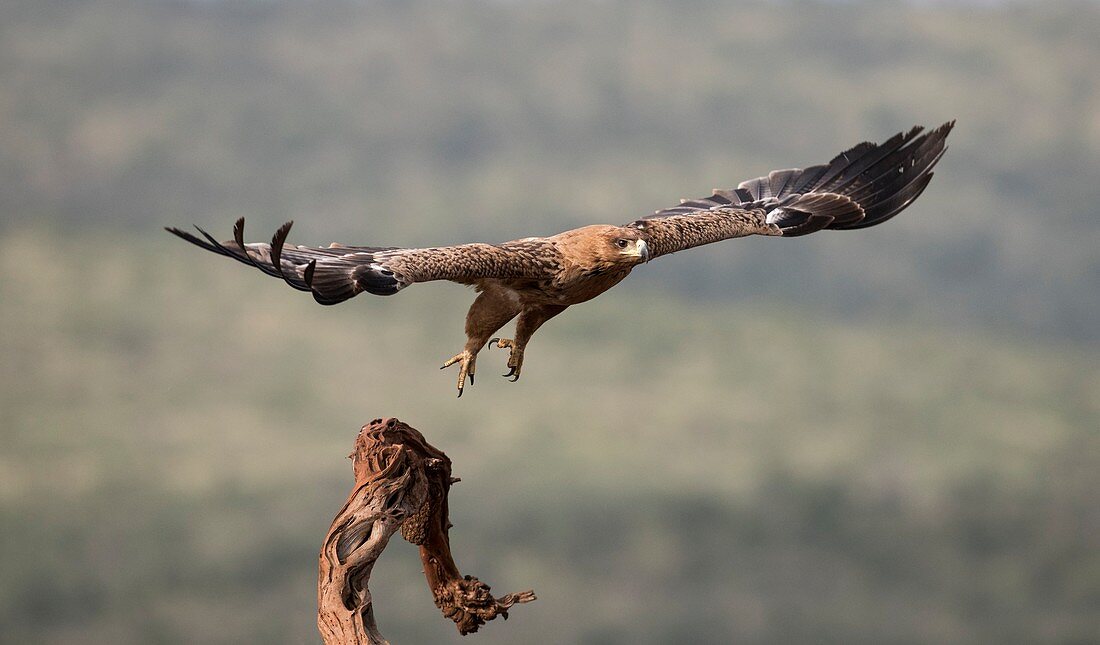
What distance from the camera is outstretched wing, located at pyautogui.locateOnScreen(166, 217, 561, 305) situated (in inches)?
263

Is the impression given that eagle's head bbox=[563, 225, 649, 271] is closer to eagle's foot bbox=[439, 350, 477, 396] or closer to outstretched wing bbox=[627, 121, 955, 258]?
eagle's foot bbox=[439, 350, 477, 396]

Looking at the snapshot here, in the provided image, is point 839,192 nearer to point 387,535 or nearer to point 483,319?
point 483,319

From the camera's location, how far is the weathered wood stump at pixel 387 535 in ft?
23.3

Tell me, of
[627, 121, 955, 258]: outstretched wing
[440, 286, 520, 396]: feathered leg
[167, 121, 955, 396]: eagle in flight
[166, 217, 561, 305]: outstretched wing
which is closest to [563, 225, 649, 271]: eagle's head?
[167, 121, 955, 396]: eagle in flight

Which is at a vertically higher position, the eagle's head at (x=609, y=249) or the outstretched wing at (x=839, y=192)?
A: the outstretched wing at (x=839, y=192)

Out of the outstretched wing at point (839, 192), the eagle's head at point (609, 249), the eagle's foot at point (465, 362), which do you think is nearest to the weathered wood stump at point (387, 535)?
the eagle's foot at point (465, 362)

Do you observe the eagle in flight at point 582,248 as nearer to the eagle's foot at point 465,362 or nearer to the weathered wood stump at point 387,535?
the eagle's foot at point 465,362

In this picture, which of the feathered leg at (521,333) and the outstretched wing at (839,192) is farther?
the outstretched wing at (839,192)

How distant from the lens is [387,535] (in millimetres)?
7211

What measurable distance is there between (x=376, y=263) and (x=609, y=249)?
4.07 ft

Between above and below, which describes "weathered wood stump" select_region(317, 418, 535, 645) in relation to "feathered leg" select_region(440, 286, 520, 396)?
below

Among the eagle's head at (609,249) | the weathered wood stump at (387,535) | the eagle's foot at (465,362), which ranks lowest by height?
the weathered wood stump at (387,535)

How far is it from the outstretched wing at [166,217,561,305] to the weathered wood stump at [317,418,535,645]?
826 mm

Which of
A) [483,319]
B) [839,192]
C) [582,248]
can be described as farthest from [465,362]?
[839,192]
